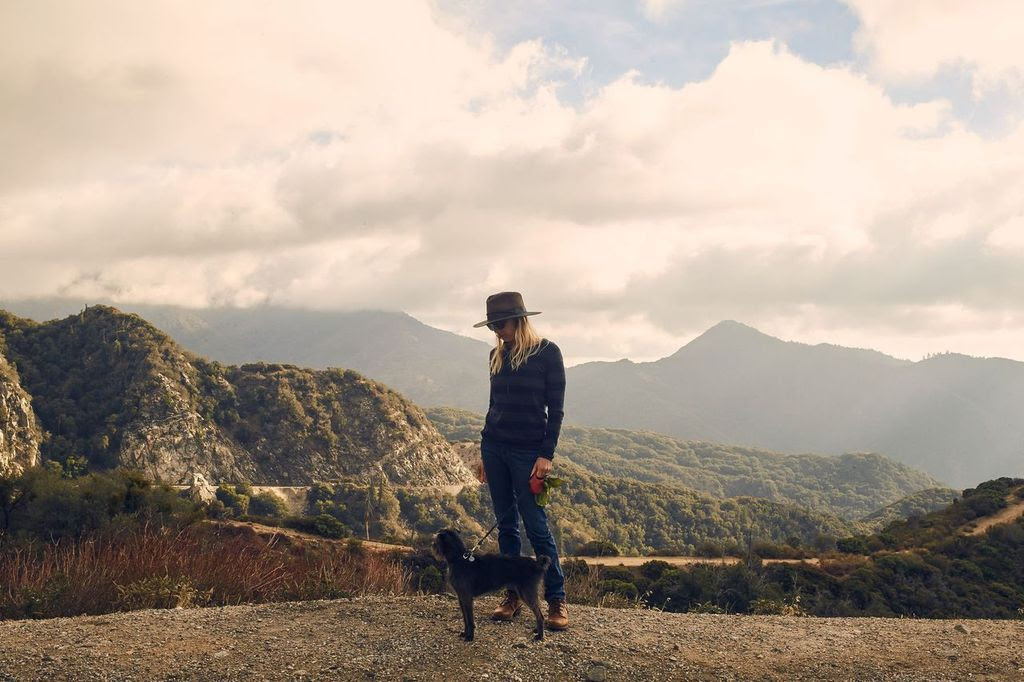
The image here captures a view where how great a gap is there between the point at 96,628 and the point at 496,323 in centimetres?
436

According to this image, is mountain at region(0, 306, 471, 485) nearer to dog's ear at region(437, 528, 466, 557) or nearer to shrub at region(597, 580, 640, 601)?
shrub at region(597, 580, 640, 601)

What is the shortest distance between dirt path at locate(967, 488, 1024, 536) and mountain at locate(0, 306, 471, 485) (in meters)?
69.0

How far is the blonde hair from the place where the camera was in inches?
246

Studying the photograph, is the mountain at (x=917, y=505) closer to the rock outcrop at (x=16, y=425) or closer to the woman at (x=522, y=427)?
the woman at (x=522, y=427)

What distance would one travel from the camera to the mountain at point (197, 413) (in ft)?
249

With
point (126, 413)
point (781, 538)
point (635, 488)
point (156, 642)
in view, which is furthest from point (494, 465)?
point (635, 488)

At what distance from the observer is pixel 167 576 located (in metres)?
7.32

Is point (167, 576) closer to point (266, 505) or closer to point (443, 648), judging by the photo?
point (443, 648)

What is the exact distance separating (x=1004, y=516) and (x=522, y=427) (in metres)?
52.7

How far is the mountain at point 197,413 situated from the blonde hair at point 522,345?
2950 inches

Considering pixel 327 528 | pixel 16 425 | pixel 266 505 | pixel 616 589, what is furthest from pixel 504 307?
pixel 16 425

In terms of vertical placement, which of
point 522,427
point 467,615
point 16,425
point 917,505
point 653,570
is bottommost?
point 917,505

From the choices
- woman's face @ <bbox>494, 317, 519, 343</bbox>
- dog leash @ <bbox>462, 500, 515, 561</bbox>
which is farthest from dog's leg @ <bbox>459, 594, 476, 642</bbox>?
woman's face @ <bbox>494, 317, 519, 343</bbox>

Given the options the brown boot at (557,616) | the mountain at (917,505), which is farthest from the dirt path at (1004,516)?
the mountain at (917,505)
